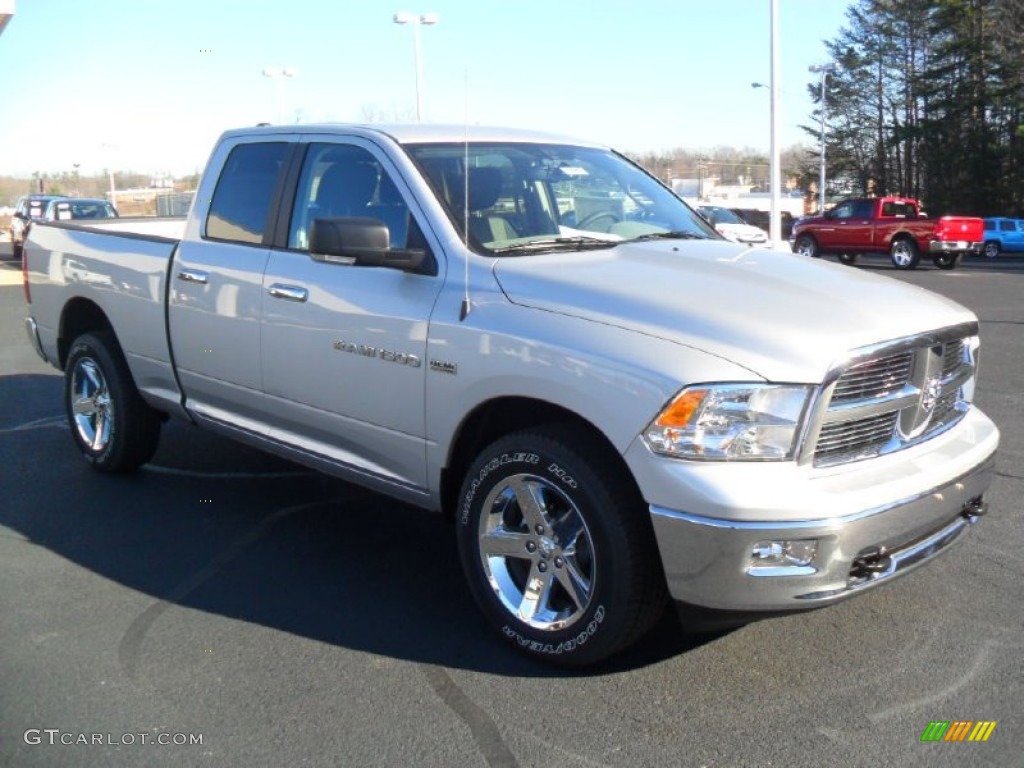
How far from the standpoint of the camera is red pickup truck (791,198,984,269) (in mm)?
26484

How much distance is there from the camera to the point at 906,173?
5809cm

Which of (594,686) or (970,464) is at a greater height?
(970,464)

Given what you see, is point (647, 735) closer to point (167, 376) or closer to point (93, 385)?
point (167, 376)

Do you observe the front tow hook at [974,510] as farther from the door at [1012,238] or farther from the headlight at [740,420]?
the door at [1012,238]

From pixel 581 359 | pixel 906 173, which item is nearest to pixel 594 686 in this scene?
pixel 581 359

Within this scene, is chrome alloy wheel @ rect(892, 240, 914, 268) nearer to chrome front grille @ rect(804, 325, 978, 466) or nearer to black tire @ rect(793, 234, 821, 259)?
black tire @ rect(793, 234, 821, 259)

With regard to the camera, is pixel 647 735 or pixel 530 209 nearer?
pixel 647 735

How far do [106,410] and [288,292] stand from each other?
2.25 meters

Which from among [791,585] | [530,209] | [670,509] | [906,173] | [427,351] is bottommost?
[791,585]

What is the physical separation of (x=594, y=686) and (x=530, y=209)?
2.02 m

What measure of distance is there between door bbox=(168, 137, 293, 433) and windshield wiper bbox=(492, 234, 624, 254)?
1343 millimetres

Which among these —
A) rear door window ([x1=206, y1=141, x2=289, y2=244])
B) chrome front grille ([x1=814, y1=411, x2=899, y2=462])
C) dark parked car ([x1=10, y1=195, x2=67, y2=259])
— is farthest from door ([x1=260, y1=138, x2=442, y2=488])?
dark parked car ([x1=10, y1=195, x2=67, y2=259])

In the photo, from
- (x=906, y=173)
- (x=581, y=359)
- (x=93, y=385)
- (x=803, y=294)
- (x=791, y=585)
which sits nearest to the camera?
(x=791, y=585)

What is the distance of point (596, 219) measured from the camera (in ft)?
15.3
